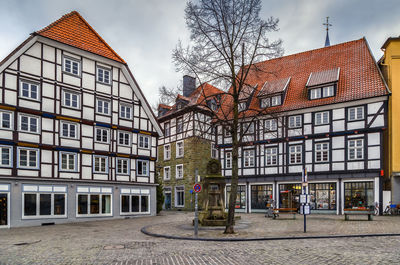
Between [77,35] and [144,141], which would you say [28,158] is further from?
[144,141]

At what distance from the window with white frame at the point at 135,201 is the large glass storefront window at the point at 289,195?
11.5m

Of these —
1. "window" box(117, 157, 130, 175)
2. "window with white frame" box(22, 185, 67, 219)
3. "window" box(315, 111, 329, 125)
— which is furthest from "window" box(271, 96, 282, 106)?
"window with white frame" box(22, 185, 67, 219)

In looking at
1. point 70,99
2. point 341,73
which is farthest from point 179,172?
point 341,73

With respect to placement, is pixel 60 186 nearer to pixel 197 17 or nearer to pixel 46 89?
pixel 46 89

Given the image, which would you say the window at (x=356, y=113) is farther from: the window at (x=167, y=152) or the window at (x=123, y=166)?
the window at (x=167, y=152)

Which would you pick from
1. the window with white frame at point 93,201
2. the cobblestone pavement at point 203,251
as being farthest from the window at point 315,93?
the cobblestone pavement at point 203,251

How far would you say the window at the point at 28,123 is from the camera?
23.7m

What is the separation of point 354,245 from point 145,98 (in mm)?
22293

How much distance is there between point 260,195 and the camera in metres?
34.1

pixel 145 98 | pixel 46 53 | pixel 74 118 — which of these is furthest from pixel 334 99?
pixel 46 53

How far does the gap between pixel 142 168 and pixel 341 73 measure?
60.5 feet

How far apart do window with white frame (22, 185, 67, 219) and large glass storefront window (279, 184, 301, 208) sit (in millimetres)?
17727

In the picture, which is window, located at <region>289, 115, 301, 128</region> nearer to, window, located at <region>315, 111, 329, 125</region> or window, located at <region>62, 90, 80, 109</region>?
window, located at <region>315, 111, 329, 125</region>

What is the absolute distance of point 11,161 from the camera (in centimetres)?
2298
